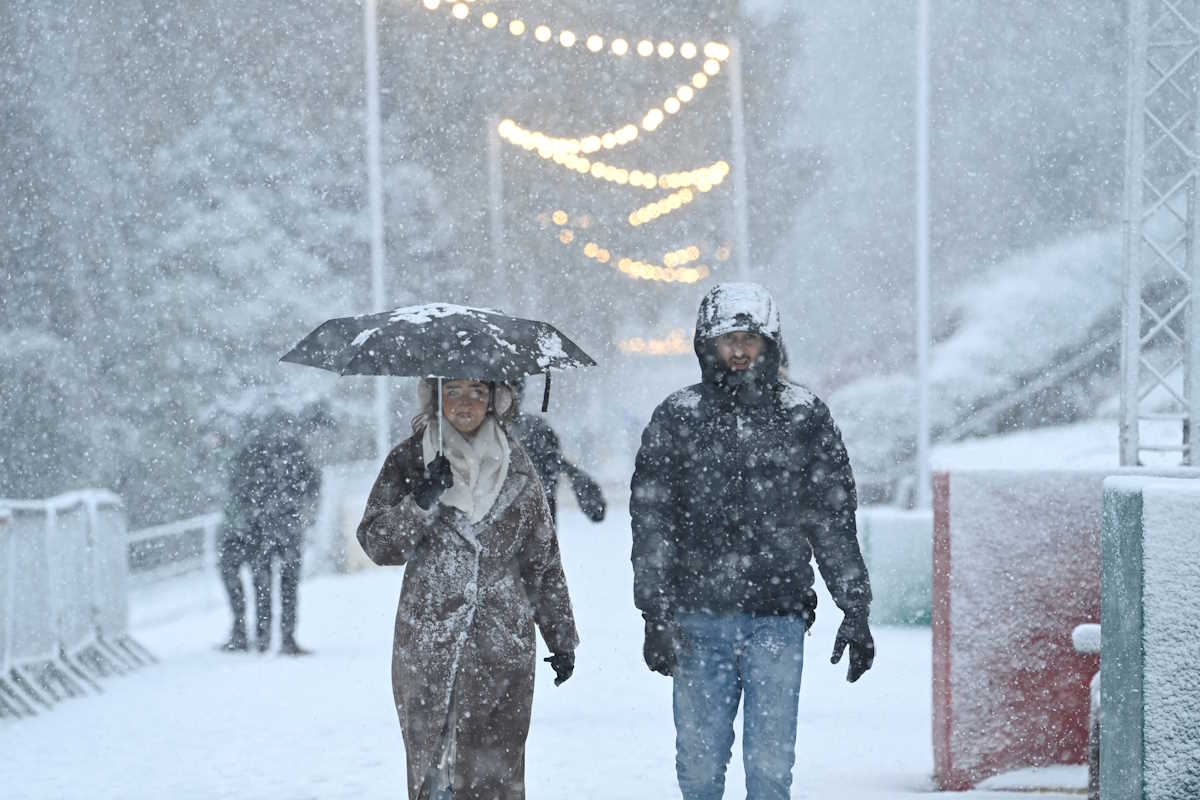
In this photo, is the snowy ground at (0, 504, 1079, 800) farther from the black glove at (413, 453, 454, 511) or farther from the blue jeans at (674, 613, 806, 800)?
the black glove at (413, 453, 454, 511)

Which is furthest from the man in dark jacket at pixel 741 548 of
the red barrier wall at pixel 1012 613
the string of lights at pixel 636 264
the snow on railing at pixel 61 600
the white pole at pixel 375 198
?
the string of lights at pixel 636 264

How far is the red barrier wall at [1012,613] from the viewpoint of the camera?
20.8 ft

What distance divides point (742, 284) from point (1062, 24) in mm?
30459

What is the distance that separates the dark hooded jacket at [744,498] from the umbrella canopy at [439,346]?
39 centimetres

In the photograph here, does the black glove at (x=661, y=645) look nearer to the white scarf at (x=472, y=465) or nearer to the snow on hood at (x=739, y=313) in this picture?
the white scarf at (x=472, y=465)

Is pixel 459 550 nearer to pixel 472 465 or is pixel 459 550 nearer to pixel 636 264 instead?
pixel 472 465

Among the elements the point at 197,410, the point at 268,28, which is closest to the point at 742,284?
the point at 197,410

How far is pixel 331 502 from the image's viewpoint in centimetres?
2020

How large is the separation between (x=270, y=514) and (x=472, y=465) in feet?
22.9

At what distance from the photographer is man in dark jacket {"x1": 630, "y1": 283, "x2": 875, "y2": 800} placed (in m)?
4.64

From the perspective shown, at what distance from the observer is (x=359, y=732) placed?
8.34m

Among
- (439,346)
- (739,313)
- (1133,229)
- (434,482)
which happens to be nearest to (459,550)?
(434,482)

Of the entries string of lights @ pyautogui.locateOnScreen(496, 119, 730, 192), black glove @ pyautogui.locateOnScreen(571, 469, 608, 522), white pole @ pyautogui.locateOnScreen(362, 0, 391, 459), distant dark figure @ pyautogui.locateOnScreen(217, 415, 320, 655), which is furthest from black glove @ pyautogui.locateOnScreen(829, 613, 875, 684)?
string of lights @ pyautogui.locateOnScreen(496, 119, 730, 192)

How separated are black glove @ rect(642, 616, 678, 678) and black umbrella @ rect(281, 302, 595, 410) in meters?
0.82
